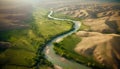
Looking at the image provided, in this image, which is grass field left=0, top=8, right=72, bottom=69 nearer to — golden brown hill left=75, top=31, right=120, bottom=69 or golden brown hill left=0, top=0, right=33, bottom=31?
golden brown hill left=0, top=0, right=33, bottom=31

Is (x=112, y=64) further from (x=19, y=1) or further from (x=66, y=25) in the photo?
(x=19, y=1)

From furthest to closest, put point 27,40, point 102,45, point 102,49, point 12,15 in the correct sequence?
point 12,15
point 27,40
point 102,45
point 102,49

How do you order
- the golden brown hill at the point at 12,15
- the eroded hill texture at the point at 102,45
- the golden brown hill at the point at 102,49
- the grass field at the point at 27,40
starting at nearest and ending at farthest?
1. the grass field at the point at 27,40
2. the golden brown hill at the point at 102,49
3. the eroded hill texture at the point at 102,45
4. the golden brown hill at the point at 12,15

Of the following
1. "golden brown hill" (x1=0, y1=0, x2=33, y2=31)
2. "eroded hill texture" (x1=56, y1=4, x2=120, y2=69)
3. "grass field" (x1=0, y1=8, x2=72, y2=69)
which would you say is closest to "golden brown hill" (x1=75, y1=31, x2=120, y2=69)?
"eroded hill texture" (x1=56, y1=4, x2=120, y2=69)

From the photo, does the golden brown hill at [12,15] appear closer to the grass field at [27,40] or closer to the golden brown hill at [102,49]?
the grass field at [27,40]

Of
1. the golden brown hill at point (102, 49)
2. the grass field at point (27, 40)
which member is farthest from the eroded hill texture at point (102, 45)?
the grass field at point (27, 40)

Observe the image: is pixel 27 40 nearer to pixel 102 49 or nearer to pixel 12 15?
pixel 102 49

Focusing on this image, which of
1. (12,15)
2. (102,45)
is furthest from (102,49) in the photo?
(12,15)

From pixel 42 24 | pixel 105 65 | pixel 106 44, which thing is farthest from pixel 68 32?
pixel 105 65
